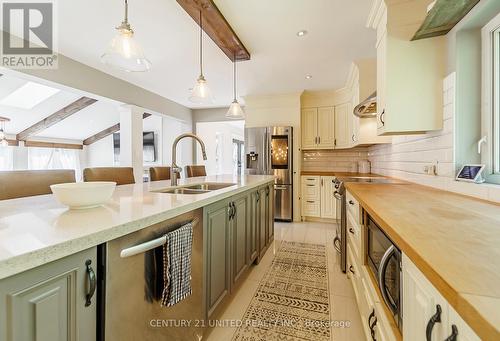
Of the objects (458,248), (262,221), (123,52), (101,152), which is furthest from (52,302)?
(101,152)

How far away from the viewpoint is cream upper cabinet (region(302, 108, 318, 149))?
4.49 meters

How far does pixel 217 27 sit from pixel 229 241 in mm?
1983

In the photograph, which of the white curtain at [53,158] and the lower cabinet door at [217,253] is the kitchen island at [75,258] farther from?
the white curtain at [53,158]

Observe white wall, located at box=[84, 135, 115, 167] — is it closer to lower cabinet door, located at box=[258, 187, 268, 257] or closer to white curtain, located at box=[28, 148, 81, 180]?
white curtain, located at box=[28, 148, 81, 180]

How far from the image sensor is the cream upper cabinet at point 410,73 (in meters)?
1.65

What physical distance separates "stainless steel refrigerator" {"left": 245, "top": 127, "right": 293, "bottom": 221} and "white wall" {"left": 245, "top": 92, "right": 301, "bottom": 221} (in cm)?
11

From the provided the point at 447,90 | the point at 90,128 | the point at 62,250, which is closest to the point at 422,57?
the point at 447,90

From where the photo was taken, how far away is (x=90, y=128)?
23.8 feet

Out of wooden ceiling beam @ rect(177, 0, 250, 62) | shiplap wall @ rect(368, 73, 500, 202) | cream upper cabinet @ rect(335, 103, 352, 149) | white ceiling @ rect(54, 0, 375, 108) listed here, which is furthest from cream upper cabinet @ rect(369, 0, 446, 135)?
cream upper cabinet @ rect(335, 103, 352, 149)

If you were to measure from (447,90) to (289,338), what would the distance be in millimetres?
1947

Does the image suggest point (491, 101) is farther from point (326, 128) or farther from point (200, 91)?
point (326, 128)

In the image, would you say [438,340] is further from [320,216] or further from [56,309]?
[320,216]

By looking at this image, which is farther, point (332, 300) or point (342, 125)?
point (342, 125)

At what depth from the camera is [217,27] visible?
2227mm
